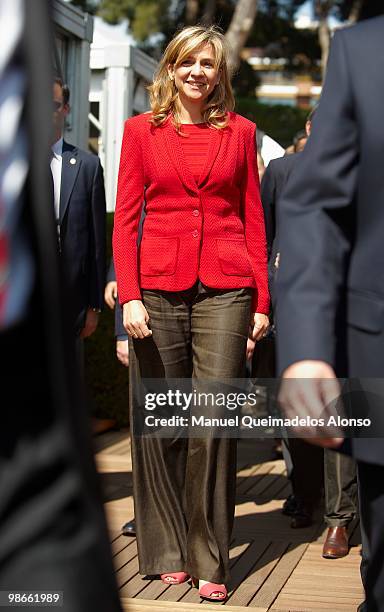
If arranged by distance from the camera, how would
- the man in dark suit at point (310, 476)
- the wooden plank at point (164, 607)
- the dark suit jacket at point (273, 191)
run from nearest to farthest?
the wooden plank at point (164, 607)
the man in dark suit at point (310, 476)
the dark suit jacket at point (273, 191)

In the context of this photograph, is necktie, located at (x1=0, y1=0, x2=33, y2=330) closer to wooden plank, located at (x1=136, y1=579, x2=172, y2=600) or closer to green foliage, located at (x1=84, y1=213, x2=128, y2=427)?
wooden plank, located at (x1=136, y1=579, x2=172, y2=600)

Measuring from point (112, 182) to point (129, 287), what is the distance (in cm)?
483

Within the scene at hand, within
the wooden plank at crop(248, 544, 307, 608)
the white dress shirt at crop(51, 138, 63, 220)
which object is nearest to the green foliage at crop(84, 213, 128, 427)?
the white dress shirt at crop(51, 138, 63, 220)

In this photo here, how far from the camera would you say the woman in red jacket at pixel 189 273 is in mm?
4207

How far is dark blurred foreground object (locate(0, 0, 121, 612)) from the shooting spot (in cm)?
118

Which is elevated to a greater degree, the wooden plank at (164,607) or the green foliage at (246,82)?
the green foliage at (246,82)

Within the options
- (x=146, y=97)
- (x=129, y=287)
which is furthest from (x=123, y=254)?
(x=146, y=97)

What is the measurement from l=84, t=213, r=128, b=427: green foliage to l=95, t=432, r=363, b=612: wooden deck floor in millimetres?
1584

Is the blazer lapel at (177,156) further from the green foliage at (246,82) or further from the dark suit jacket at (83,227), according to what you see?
the green foliage at (246,82)

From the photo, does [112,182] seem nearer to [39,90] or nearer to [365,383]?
[365,383]

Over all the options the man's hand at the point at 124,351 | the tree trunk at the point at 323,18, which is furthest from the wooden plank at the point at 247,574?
the tree trunk at the point at 323,18

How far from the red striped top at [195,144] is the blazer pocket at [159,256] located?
0.84 ft

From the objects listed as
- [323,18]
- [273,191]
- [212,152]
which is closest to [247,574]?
[212,152]

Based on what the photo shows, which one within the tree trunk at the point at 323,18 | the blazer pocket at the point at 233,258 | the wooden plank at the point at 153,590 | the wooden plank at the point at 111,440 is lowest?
the wooden plank at the point at 111,440
